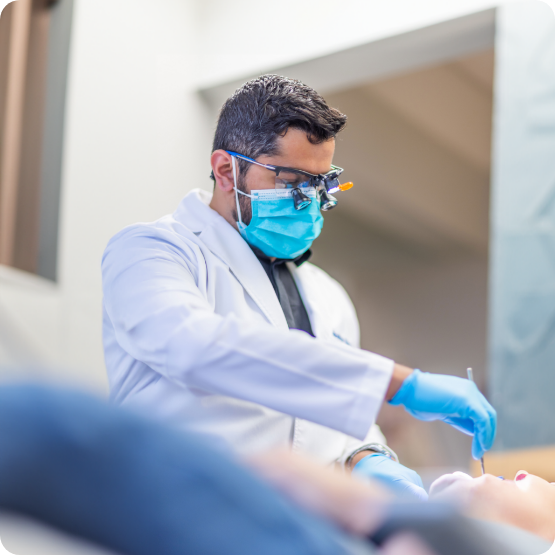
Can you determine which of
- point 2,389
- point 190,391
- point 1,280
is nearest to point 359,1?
point 1,280

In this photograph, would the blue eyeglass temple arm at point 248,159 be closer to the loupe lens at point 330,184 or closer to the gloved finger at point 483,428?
the loupe lens at point 330,184

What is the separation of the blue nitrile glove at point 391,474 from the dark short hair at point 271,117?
766mm

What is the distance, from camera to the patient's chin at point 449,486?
1100mm

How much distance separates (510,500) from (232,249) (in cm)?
85

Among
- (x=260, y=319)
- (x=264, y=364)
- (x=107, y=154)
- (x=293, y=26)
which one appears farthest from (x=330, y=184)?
(x=293, y=26)

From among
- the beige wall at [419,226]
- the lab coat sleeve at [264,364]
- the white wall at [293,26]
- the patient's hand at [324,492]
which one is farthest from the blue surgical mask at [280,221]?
the beige wall at [419,226]

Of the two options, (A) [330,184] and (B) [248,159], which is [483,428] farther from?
(B) [248,159]

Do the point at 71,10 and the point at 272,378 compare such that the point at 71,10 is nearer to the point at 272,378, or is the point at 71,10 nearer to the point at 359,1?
the point at 359,1

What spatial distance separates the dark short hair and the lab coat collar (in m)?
0.15

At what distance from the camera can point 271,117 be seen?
5.23 feet

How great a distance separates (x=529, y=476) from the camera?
1.18 m

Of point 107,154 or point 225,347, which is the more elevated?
point 107,154

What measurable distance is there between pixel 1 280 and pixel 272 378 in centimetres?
157

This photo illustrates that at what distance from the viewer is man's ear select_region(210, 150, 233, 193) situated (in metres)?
1.69
